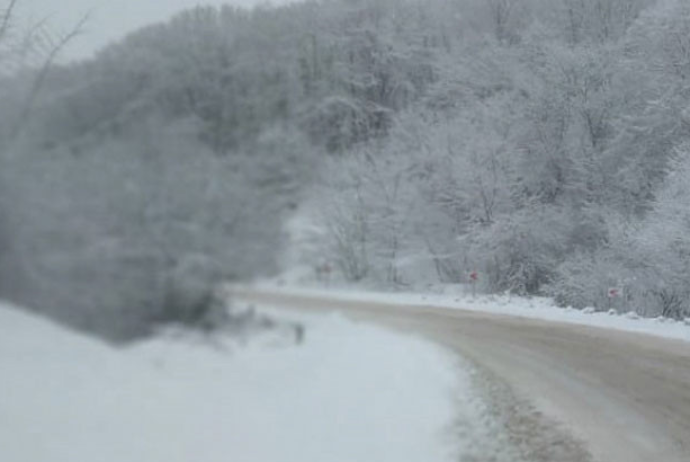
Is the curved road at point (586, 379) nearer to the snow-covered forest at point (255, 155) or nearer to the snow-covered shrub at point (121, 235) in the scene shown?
the snow-covered forest at point (255, 155)

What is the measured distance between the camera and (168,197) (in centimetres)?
188

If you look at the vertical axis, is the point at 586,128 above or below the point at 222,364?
above

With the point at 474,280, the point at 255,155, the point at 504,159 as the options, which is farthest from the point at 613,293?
the point at 255,155

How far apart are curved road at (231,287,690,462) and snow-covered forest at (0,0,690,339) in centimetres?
33

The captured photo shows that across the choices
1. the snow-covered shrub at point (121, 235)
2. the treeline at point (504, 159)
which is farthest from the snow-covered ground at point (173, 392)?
the treeline at point (504, 159)

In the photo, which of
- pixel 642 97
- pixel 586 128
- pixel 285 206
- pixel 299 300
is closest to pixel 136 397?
pixel 299 300

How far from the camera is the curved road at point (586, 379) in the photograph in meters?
4.27

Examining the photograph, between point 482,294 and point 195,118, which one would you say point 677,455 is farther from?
point 195,118

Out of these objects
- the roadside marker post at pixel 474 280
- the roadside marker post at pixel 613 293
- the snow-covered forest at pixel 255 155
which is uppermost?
the snow-covered forest at pixel 255 155

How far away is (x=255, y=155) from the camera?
2.12m

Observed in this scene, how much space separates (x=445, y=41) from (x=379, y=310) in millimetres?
1757

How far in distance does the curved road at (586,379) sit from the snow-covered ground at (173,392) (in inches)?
24.8

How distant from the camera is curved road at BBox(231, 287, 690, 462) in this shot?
4266 millimetres

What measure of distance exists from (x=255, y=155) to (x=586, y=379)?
7120 millimetres
